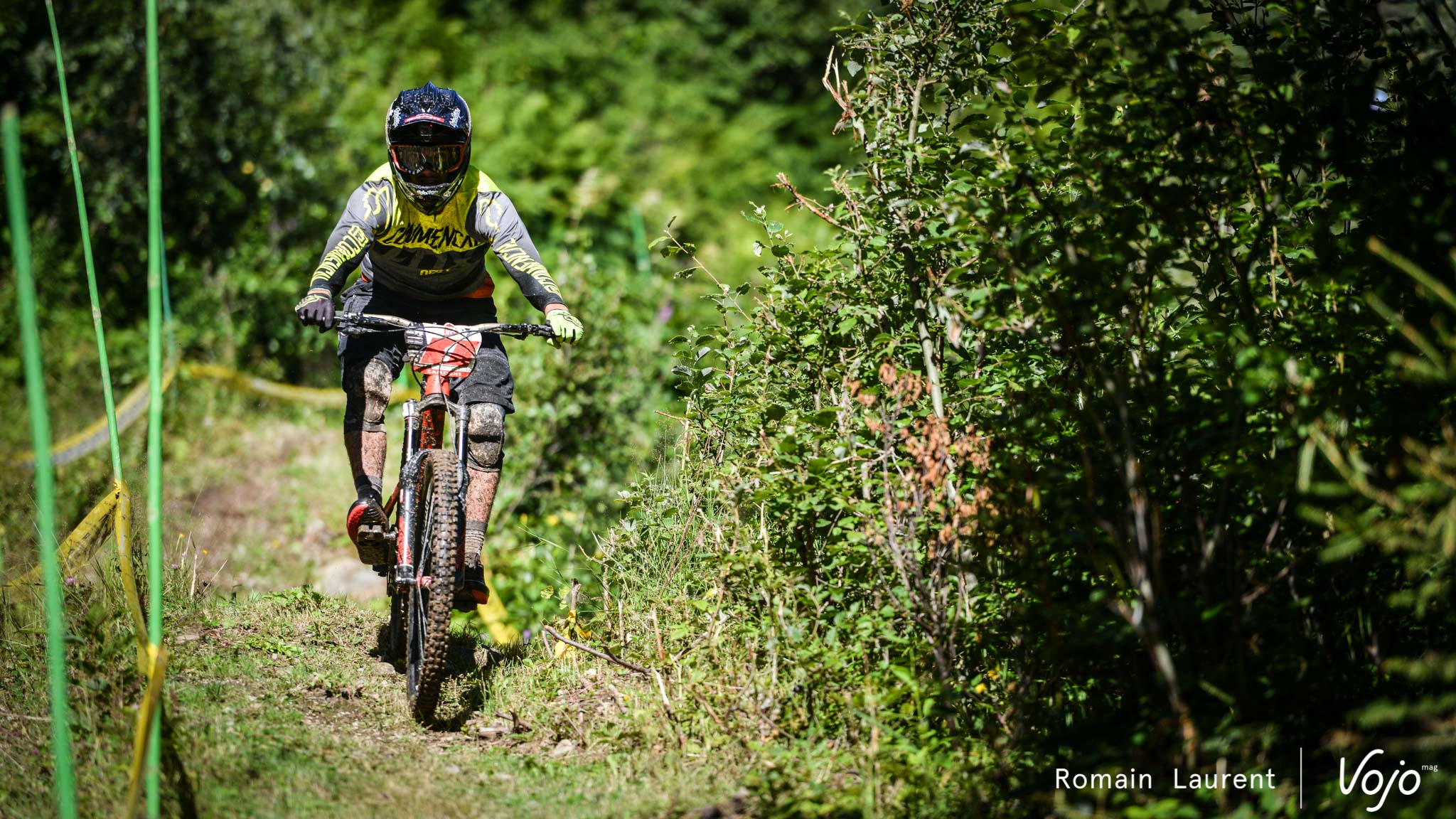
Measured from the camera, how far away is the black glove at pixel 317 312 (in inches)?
177

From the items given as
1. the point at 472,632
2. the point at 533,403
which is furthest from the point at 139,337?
the point at 472,632

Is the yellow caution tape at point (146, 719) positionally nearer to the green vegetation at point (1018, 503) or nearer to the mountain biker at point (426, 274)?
the green vegetation at point (1018, 503)

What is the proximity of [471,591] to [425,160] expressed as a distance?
6.27 feet

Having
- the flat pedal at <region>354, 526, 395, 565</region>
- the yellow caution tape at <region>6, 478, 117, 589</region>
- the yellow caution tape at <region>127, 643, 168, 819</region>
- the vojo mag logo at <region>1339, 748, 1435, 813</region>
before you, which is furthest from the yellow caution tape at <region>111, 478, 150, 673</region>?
the vojo mag logo at <region>1339, 748, 1435, 813</region>

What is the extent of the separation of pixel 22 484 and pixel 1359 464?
7858mm

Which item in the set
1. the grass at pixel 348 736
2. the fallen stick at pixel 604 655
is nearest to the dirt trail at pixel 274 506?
the grass at pixel 348 736

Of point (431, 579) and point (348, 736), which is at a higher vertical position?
point (431, 579)

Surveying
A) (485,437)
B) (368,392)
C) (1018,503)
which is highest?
(368,392)

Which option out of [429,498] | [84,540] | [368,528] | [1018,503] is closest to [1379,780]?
[1018,503]

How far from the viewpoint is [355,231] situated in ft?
16.2

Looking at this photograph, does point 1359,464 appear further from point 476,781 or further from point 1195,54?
point 476,781

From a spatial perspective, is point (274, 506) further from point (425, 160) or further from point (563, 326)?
point (563, 326)

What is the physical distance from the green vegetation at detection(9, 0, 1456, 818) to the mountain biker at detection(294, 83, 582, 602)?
70 centimetres

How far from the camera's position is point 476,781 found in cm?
412
